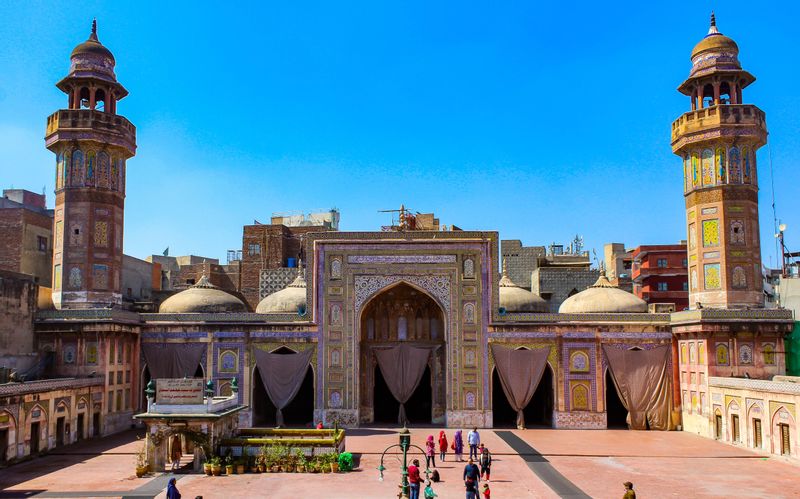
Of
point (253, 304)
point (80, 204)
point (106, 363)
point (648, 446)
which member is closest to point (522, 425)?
point (648, 446)

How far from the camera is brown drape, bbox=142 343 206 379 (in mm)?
33125

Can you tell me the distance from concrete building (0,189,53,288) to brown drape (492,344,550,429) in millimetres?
23372

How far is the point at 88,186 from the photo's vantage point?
32656 millimetres

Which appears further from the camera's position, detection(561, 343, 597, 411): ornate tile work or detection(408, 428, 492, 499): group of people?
detection(561, 343, 597, 411): ornate tile work

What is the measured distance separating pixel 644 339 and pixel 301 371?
14.8 m

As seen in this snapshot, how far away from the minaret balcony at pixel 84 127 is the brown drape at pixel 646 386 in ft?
78.6

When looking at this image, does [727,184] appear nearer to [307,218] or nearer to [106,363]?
[106,363]

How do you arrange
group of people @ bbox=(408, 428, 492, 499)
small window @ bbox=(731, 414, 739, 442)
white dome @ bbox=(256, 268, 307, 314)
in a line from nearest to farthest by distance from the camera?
group of people @ bbox=(408, 428, 492, 499)
small window @ bbox=(731, 414, 739, 442)
white dome @ bbox=(256, 268, 307, 314)

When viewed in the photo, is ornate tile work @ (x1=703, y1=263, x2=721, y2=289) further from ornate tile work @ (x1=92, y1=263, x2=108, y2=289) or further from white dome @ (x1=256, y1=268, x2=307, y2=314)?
ornate tile work @ (x1=92, y1=263, x2=108, y2=289)

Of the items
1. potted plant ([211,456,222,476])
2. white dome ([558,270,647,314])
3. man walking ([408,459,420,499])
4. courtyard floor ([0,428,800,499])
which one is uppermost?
white dome ([558,270,647,314])

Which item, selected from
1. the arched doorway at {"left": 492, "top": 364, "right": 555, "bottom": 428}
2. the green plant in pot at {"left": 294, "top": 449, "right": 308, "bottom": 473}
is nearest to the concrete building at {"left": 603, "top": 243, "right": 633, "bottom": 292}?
the arched doorway at {"left": 492, "top": 364, "right": 555, "bottom": 428}

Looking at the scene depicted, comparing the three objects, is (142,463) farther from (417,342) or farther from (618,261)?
(618,261)

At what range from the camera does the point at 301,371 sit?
32906mm

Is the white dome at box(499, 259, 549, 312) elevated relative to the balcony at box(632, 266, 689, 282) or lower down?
lower down
